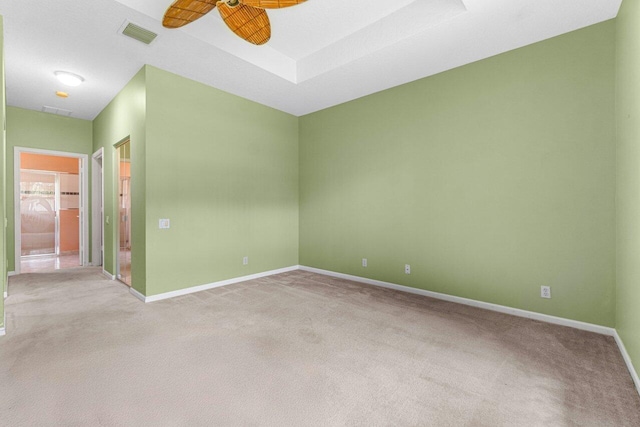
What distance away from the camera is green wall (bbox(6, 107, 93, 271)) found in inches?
197

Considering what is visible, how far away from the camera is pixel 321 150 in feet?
17.2

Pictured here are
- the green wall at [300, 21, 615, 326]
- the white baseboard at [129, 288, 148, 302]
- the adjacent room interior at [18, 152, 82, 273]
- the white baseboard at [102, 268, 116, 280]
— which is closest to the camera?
the green wall at [300, 21, 615, 326]

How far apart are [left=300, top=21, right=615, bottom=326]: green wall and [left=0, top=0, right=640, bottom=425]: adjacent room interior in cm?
2

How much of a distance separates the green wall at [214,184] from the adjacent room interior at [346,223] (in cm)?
3

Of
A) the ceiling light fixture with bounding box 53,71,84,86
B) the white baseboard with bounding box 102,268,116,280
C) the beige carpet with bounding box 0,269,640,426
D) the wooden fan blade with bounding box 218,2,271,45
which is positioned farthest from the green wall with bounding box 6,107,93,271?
the wooden fan blade with bounding box 218,2,271,45

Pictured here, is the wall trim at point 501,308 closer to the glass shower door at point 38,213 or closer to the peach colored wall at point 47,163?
the peach colored wall at point 47,163

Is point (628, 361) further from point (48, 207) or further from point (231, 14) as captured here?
point (48, 207)

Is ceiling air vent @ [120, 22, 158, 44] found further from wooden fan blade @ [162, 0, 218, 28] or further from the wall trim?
the wall trim

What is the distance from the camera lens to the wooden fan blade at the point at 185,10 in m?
2.17

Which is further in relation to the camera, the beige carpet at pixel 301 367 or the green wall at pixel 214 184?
the green wall at pixel 214 184

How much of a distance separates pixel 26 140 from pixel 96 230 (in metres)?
1.93

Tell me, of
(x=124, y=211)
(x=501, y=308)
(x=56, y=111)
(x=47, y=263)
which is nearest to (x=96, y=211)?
→ (x=47, y=263)

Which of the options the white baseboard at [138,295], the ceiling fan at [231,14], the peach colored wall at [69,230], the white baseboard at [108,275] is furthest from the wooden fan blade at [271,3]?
the peach colored wall at [69,230]

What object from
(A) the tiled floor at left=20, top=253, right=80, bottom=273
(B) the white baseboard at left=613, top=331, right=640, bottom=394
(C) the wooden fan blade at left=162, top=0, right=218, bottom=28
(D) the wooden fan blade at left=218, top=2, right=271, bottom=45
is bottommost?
(B) the white baseboard at left=613, top=331, right=640, bottom=394
